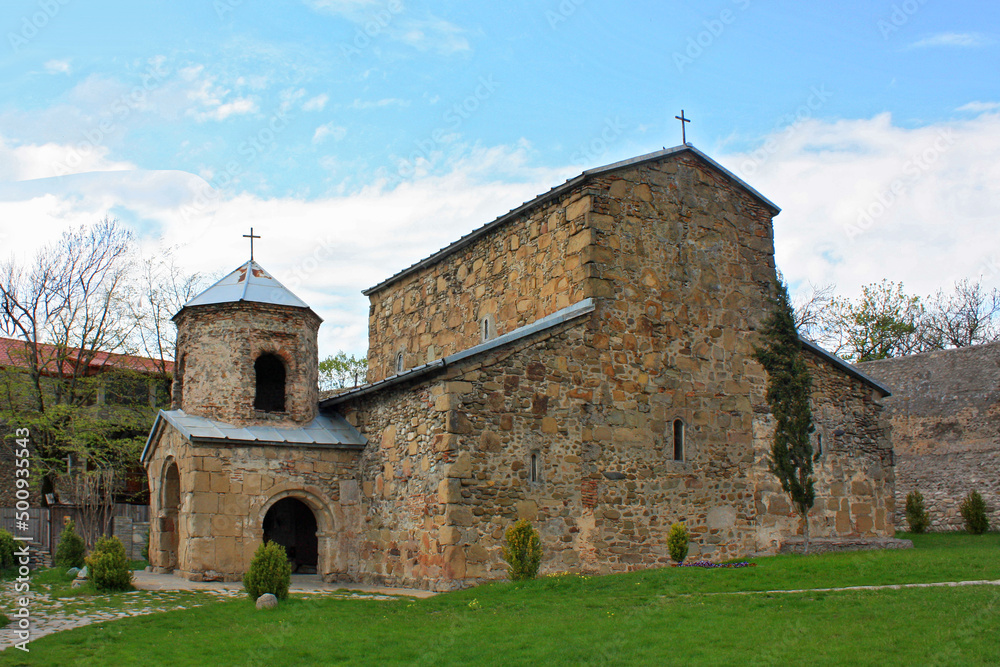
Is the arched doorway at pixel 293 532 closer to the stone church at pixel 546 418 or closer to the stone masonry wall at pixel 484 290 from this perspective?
the stone church at pixel 546 418

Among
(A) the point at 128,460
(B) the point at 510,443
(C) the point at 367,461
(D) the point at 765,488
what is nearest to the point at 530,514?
(B) the point at 510,443

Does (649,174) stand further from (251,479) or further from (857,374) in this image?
(251,479)

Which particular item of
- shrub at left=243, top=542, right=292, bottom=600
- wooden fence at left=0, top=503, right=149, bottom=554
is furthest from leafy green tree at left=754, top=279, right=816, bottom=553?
wooden fence at left=0, top=503, right=149, bottom=554

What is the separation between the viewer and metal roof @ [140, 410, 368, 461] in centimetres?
1686

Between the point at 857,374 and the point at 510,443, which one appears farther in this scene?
the point at 857,374

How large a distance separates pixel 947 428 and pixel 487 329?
16.4 m

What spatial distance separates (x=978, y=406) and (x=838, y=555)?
13110 millimetres

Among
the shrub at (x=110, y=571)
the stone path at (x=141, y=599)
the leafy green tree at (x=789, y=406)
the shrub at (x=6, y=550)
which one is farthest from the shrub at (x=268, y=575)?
the shrub at (x=6, y=550)

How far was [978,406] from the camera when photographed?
1019 inches

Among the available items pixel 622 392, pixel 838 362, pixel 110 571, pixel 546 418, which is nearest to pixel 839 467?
pixel 838 362

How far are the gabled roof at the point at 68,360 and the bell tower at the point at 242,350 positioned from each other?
13.5 m

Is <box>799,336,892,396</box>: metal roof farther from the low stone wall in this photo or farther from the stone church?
the low stone wall

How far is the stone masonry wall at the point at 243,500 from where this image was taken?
53.6 feet

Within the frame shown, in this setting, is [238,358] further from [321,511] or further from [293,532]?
[293,532]
